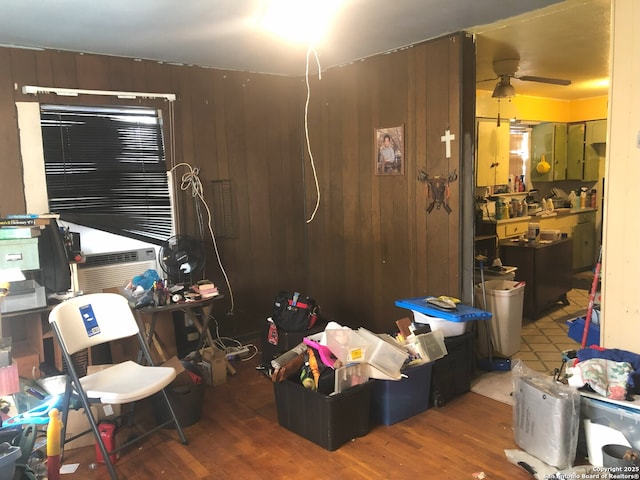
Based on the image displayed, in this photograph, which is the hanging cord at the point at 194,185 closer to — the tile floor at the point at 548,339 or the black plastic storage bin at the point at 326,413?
the black plastic storage bin at the point at 326,413

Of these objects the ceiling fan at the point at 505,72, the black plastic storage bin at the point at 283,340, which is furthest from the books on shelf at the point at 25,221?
the ceiling fan at the point at 505,72

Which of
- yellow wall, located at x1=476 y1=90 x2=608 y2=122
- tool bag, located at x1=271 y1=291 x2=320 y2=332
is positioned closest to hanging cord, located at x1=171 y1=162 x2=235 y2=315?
tool bag, located at x1=271 y1=291 x2=320 y2=332

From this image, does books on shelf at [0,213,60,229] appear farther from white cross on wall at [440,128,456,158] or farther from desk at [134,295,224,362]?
white cross on wall at [440,128,456,158]

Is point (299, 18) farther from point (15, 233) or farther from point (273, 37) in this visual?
point (15, 233)

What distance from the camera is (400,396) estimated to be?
2.93 m

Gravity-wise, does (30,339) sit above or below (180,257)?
below

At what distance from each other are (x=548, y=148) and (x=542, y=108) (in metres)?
0.53

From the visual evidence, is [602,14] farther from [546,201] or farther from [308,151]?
[546,201]

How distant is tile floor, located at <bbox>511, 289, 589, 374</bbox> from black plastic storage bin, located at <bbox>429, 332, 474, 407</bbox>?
2.23ft

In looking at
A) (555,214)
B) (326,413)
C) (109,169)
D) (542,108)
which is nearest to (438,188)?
(326,413)

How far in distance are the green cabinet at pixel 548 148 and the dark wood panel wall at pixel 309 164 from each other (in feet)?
11.9

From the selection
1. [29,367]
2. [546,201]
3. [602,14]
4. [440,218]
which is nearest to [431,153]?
Result: [440,218]

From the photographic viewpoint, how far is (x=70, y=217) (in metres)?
3.56

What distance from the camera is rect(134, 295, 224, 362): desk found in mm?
3232
